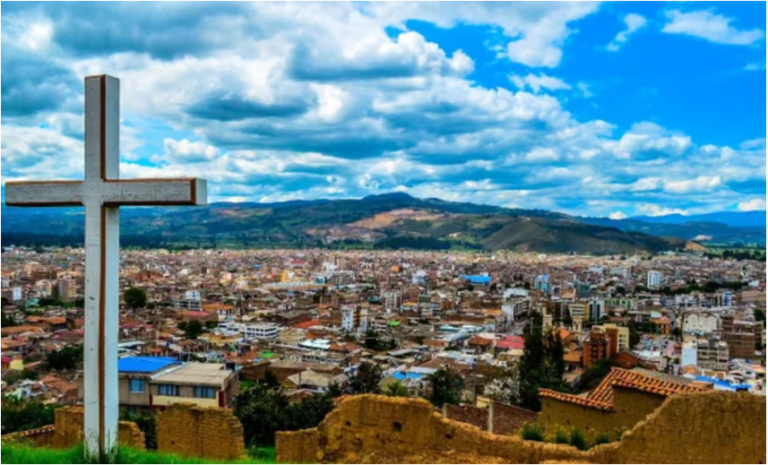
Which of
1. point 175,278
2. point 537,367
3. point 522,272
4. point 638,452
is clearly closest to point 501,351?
point 537,367

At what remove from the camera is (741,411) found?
5.68 meters

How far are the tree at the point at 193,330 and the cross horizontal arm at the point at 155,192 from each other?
46.9 metres

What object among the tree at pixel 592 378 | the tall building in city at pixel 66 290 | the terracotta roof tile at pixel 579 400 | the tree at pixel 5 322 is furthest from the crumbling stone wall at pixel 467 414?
the tall building in city at pixel 66 290

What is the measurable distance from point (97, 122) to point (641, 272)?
119413mm

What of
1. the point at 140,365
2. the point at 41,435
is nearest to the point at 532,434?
the point at 41,435

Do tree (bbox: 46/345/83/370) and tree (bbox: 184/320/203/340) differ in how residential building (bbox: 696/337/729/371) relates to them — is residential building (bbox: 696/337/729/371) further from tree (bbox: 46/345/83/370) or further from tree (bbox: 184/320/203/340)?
tree (bbox: 46/345/83/370)

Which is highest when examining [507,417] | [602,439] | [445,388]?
[602,439]

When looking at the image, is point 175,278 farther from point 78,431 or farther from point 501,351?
point 78,431

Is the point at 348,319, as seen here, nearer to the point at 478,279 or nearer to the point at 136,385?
the point at 136,385

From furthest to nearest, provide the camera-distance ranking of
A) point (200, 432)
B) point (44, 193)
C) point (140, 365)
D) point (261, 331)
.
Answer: point (261, 331) → point (140, 365) → point (200, 432) → point (44, 193)

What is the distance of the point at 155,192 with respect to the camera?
4.28 meters

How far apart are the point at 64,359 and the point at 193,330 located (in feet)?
56.7

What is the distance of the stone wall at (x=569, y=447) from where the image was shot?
18.5 feet

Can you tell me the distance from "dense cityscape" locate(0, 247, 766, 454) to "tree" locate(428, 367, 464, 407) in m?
0.13
